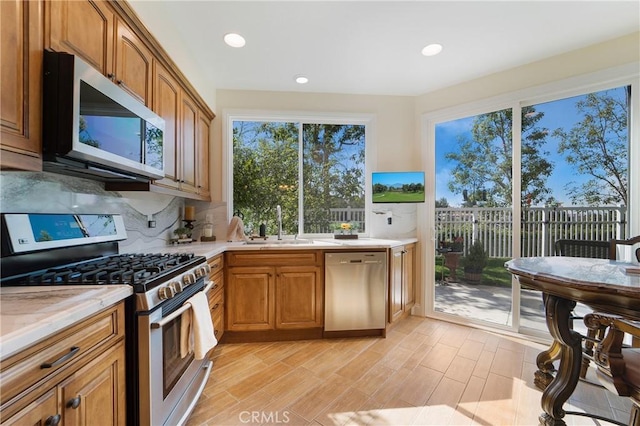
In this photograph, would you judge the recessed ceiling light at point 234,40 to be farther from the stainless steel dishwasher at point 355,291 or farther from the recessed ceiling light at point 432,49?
the stainless steel dishwasher at point 355,291

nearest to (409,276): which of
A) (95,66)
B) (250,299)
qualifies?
(250,299)

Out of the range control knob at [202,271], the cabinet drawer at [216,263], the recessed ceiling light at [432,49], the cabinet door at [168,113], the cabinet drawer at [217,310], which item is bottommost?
the cabinet drawer at [217,310]

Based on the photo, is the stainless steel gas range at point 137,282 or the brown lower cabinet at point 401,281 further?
the brown lower cabinet at point 401,281

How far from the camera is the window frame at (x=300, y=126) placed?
308 centimetres

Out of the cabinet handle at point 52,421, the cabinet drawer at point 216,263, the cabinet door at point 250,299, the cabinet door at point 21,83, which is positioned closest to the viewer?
the cabinet handle at point 52,421

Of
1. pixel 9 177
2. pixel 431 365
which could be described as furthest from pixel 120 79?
pixel 431 365

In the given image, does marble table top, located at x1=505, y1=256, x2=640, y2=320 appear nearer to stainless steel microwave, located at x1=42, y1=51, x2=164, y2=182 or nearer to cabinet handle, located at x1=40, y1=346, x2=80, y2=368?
cabinet handle, located at x1=40, y1=346, x2=80, y2=368

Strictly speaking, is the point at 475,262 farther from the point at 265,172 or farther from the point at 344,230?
the point at 265,172

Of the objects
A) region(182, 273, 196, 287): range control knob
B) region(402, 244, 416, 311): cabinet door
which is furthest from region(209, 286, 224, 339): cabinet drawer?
region(402, 244, 416, 311): cabinet door

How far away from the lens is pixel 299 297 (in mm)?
2504

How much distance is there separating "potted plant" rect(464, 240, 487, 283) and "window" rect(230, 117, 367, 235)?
1.30 meters

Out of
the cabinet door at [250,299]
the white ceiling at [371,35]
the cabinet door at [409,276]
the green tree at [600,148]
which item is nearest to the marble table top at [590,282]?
the green tree at [600,148]

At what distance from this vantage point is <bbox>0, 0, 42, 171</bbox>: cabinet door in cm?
87

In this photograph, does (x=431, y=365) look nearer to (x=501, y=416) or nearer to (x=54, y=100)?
(x=501, y=416)
